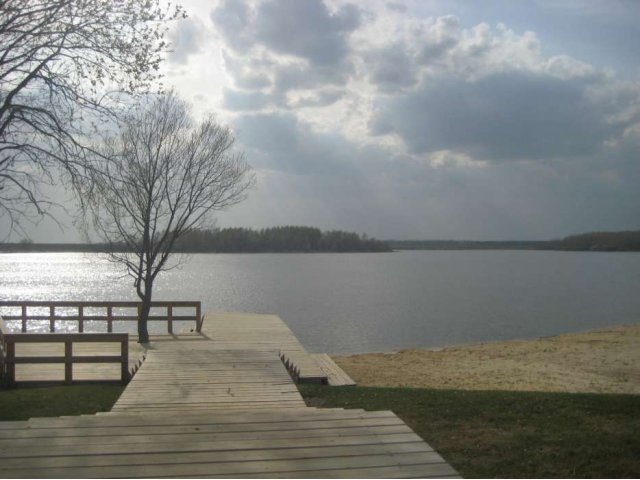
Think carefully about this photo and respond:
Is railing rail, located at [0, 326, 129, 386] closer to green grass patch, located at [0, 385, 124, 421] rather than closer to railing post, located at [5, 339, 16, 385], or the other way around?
railing post, located at [5, 339, 16, 385]

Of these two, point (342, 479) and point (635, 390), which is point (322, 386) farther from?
point (635, 390)

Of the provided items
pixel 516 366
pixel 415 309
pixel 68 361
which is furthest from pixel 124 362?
pixel 415 309

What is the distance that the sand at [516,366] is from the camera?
14.1 m

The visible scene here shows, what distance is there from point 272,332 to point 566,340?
13787mm

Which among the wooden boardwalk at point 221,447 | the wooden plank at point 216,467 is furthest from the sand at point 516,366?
the wooden plank at point 216,467

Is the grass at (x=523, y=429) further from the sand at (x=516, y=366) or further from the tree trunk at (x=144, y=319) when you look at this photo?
the tree trunk at (x=144, y=319)

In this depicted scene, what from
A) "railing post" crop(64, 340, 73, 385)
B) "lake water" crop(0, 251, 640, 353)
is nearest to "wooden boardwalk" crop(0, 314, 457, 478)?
"railing post" crop(64, 340, 73, 385)

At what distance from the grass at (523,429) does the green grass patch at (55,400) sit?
3035mm

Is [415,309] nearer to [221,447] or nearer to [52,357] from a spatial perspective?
[52,357]

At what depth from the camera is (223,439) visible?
16.1 feet

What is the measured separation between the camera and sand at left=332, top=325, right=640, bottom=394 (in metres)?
14.1

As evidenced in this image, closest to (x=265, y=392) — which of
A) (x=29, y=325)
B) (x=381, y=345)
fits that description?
(x=381, y=345)

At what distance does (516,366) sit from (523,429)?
471 inches

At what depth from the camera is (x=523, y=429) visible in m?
6.31
